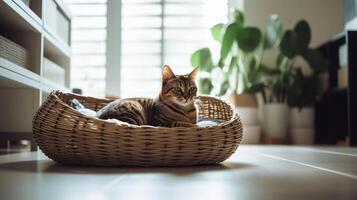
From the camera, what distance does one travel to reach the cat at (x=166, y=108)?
1.58m

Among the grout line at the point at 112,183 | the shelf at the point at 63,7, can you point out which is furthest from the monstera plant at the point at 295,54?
the grout line at the point at 112,183

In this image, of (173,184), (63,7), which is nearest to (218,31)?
(63,7)

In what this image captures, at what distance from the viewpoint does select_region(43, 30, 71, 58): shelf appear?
102 inches

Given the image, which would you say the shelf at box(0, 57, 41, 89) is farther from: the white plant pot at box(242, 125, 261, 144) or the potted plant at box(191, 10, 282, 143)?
the white plant pot at box(242, 125, 261, 144)

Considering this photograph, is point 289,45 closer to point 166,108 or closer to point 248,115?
point 248,115

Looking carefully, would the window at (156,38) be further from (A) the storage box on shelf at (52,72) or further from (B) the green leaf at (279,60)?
(A) the storage box on shelf at (52,72)

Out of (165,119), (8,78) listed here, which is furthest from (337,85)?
(8,78)

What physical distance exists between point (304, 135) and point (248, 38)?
988 mm

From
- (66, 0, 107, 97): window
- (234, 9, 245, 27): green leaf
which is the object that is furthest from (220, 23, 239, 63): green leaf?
(66, 0, 107, 97): window

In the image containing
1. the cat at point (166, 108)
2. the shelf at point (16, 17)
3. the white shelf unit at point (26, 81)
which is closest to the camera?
the cat at point (166, 108)

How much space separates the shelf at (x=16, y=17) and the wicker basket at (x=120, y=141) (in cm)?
64

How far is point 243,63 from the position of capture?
3941 millimetres

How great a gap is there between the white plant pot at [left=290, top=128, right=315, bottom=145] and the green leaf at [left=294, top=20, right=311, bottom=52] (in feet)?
2.32

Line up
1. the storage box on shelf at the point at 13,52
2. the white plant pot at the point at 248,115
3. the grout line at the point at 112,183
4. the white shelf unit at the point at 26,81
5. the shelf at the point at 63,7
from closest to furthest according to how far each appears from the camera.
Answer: the grout line at the point at 112,183, the storage box on shelf at the point at 13,52, the white shelf unit at the point at 26,81, the shelf at the point at 63,7, the white plant pot at the point at 248,115
